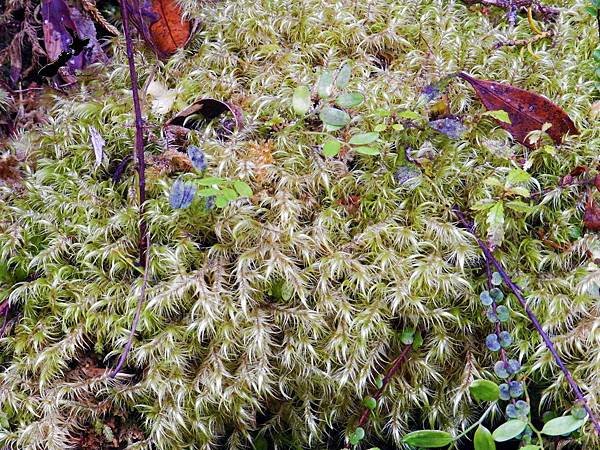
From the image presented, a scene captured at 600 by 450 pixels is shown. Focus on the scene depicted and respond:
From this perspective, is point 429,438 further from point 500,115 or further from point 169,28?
point 169,28

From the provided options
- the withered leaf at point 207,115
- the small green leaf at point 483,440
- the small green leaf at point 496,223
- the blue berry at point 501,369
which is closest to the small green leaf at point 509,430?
the small green leaf at point 483,440

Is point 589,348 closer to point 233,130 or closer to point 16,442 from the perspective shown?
point 233,130

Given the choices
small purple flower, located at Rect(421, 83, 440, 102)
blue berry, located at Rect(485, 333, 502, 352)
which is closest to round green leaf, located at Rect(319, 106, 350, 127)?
small purple flower, located at Rect(421, 83, 440, 102)

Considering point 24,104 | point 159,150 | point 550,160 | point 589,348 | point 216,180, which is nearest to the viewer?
point 589,348

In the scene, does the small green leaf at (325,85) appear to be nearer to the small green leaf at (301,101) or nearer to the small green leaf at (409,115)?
the small green leaf at (301,101)

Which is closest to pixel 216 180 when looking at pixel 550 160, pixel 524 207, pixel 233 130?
pixel 233 130

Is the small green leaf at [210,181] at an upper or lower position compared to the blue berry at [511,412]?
upper

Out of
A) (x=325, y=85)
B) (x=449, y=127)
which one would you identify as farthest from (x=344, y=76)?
(x=449, y=127)
